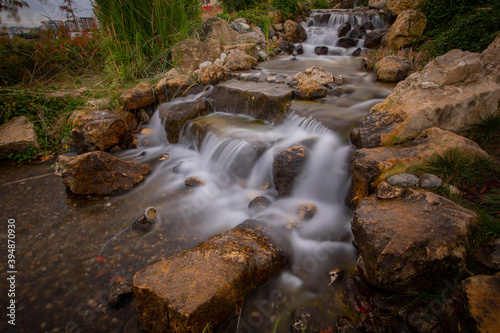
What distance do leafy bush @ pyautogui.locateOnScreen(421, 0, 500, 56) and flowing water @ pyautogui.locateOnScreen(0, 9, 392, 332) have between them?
2432 millimetres

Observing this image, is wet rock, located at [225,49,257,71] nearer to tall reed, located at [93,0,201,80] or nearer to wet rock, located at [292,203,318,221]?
tall reed, located at [93,0,201,80]

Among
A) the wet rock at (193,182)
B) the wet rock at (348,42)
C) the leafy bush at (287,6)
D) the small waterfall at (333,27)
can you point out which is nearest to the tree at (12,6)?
the wet rock at (193,182)

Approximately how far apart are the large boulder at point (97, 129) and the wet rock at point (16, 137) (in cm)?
76

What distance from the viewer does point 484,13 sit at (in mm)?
5809

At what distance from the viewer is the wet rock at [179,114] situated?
5.56 metres

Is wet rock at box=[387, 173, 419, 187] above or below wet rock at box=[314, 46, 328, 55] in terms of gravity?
below

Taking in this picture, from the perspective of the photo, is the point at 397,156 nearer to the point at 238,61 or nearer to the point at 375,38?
the point at 238,61

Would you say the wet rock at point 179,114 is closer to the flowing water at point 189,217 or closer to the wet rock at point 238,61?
the flowing water at point 189,217

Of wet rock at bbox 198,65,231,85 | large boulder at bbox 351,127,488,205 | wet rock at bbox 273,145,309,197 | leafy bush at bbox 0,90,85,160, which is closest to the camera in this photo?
large boulder at bbox 351,127,488,205

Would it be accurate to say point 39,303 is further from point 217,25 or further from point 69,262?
point 217,25

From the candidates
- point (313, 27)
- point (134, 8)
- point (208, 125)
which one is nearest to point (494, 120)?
point (208, 125)

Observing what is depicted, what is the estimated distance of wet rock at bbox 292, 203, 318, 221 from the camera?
3.29 m

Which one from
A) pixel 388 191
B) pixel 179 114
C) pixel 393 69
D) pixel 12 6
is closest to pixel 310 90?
pixel 393 69

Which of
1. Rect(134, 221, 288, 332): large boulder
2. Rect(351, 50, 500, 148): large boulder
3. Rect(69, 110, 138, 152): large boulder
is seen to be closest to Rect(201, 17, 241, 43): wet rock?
Rect(69, 110, 138, 152): large boulder
